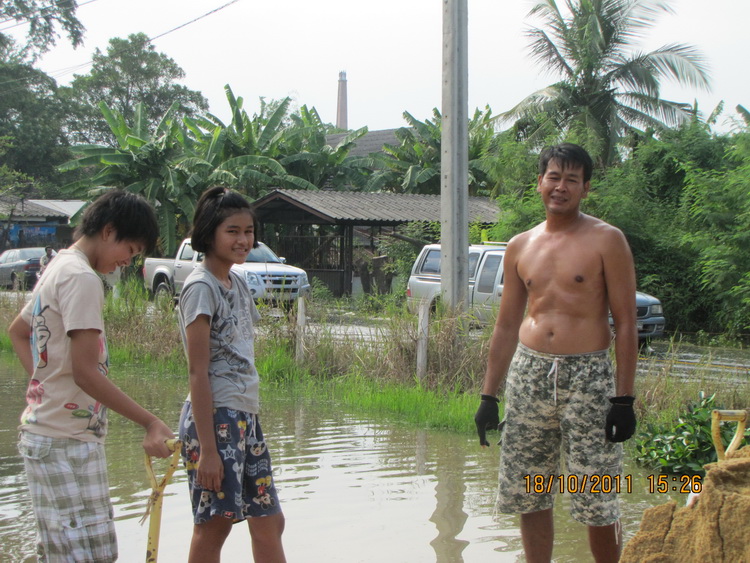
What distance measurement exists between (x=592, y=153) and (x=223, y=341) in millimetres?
A: 19507

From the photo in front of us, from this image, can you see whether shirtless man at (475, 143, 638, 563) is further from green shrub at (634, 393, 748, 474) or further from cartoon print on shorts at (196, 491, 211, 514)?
green shrub at (634, 393, 748, 474)

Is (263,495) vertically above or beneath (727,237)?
beneath

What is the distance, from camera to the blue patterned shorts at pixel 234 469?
342 centimetres

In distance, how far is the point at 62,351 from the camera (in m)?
3.08

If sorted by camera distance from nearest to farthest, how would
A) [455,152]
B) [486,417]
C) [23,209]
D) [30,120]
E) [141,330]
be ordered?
1. [486,417]
2. [455,152]
3. [141,330]
4. [23,209]
5. [30,120]

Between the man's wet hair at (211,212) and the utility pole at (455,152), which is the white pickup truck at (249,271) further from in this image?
the man's wet hair at (211,212)

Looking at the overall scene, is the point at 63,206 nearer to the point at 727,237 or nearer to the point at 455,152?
the point at 727,237

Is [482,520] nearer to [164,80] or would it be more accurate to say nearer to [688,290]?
[688,290]

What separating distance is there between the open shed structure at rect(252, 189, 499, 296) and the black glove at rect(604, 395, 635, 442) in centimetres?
1999

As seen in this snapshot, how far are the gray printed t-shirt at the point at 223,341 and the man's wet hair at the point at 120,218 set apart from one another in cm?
31

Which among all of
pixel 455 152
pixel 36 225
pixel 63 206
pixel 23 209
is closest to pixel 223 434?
pixel 455 152

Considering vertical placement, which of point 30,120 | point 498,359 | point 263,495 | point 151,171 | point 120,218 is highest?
point 30,120

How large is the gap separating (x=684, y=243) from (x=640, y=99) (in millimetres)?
8648

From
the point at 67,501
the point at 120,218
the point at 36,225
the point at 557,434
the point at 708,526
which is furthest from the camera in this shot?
the point at 36,225
